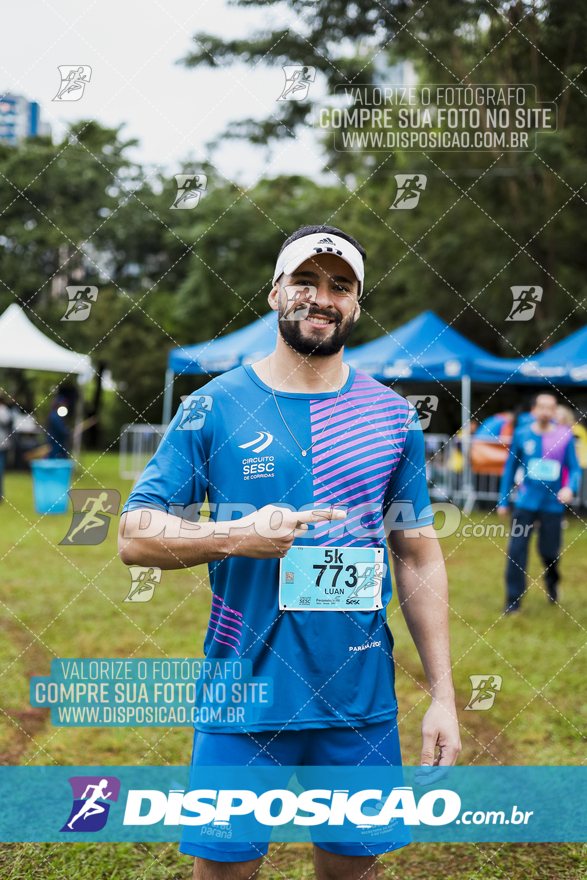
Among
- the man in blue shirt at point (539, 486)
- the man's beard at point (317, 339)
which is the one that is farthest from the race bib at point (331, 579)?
the man in blue shirt at point (539, 486)

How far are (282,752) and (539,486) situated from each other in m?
5.50

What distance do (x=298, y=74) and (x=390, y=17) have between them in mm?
1956

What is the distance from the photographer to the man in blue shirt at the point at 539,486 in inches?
264


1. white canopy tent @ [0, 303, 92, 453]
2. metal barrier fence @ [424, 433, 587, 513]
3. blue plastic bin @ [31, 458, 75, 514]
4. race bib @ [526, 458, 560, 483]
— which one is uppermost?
white canopy tent @ [0, 303, 92, 453]

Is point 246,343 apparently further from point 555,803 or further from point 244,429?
point 244,429

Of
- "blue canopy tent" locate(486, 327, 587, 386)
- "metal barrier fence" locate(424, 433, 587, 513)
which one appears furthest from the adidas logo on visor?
"metal barrier fence" locate(424, 433, 587, 513)

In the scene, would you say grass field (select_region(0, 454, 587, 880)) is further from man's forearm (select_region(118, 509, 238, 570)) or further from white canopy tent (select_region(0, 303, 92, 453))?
white canopy tent (select_region(0, 303, 92, 453))

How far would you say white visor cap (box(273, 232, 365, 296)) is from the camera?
6.61 ft

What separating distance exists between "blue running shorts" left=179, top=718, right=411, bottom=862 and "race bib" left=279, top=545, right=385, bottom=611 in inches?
12.6

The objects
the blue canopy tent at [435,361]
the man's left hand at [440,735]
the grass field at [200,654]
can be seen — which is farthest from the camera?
the blue canopy tent at [435,361]

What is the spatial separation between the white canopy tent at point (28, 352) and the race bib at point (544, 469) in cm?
724

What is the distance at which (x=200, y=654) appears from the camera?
5.52 metres

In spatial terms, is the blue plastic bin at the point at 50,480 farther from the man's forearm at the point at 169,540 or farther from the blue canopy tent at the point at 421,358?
the man's forearm at the point at 169,540

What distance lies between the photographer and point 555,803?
3.49 meters
